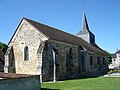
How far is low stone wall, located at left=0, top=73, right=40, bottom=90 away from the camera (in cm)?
1175

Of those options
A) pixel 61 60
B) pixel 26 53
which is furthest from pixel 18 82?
pixel 61 60

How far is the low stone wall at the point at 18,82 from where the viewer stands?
11750 millimetres

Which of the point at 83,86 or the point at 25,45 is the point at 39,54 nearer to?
the point at 25,45

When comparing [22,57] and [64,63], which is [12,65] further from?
[64,63]

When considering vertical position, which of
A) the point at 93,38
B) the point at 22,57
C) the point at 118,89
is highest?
the point at 93,38

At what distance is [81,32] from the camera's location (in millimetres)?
44375

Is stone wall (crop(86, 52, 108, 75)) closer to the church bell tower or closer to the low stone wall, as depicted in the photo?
the church bell tower

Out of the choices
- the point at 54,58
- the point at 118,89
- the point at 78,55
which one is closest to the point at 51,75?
the point at 54,58

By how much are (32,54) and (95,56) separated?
17322mm

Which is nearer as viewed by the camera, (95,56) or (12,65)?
(12,65)

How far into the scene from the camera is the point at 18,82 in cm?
1280

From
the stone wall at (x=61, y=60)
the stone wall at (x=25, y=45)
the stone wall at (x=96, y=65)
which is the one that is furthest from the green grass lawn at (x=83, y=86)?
the stone wall at (x=96, y=65)

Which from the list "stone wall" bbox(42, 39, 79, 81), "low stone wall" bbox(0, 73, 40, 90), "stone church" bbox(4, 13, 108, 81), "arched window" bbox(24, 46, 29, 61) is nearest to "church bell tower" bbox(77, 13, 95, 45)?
"stone wall" bbox(42, 39, 79, 81)

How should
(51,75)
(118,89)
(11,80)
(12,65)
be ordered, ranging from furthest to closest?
(12,65) → (51,75) → (118,89) → (11,80)
